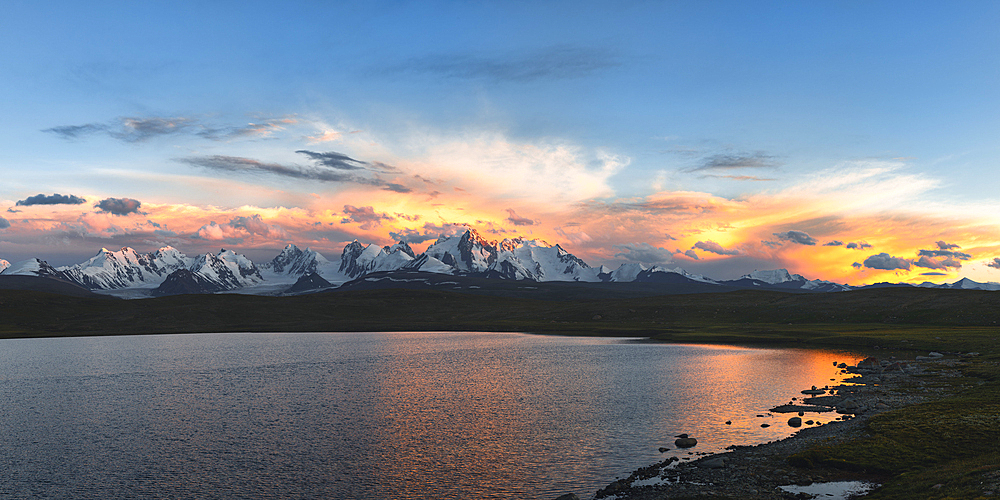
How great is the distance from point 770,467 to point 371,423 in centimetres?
3189

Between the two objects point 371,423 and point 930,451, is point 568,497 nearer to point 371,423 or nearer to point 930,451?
point 930,451

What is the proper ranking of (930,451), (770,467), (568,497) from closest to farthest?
(568,497) → (770,467) → (930,451)

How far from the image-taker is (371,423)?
174 feet

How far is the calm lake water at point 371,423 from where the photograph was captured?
37000mm

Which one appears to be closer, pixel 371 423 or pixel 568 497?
pixel 568 497

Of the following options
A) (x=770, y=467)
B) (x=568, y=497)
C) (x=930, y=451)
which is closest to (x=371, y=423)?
(x=568, y=497)

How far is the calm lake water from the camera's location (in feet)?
121

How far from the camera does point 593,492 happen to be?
33781mm

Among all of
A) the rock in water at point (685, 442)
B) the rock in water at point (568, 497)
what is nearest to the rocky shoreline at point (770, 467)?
the rock in water at point (568, 497)

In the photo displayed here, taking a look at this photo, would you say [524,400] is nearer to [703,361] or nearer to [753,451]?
[753,451]

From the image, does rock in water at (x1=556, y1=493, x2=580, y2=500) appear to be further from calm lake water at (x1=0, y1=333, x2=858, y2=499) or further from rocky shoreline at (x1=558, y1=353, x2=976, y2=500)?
calm lake water at (x1=0, y1=333, x2=858, y2=499)

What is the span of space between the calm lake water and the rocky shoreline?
2027 mm

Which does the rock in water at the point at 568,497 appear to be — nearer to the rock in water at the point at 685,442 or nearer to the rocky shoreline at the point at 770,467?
the rocky shoreline at the point at 770,467

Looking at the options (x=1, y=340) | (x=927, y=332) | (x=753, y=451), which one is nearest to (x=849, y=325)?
(x=927, y=332)
